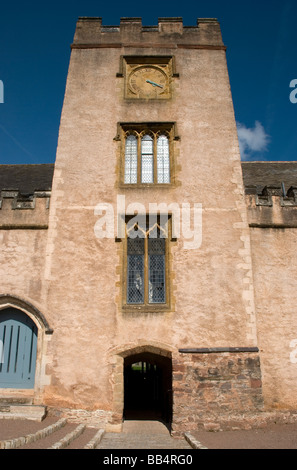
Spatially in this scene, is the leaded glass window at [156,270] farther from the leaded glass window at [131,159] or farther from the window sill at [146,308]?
the leaded glass window at [131,159]

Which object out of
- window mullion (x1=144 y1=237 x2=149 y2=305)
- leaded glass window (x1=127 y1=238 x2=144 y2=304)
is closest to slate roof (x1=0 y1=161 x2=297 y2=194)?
leaded glass window (x1=127 y1=238 x2=144 y2=304)

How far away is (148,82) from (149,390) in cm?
1193

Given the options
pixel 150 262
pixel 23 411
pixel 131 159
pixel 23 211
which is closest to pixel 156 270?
pixel 150 262

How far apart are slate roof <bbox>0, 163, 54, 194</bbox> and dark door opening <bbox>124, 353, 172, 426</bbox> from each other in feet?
21.7

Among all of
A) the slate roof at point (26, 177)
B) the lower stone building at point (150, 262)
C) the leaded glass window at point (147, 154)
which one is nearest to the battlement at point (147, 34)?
the lower stone building at point (150, 262)

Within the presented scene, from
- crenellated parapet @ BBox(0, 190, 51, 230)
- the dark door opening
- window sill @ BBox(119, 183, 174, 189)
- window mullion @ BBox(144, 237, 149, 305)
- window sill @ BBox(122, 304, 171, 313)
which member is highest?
window sill @ BBox(119, 183, 174, 189)

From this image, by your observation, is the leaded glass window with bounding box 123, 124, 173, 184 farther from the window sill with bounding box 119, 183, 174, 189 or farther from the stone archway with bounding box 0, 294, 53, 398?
the stone archway with bounding box 0, 294, 53, 398

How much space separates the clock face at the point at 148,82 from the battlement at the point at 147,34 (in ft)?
2.89

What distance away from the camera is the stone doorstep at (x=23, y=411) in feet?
23.7

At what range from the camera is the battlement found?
10961 mm

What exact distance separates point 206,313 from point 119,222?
3.23 metres

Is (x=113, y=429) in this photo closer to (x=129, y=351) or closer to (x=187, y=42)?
(x=129, y=351)

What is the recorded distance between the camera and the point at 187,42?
433 inches

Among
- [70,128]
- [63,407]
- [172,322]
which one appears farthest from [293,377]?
[70,128]
